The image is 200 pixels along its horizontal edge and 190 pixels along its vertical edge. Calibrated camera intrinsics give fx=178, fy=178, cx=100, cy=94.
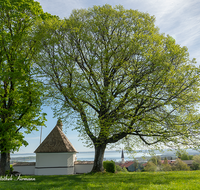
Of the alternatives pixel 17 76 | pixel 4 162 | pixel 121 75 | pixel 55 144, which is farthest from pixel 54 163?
pixel 121 75

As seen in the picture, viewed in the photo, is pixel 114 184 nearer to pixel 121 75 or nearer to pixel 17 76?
pixel 121 75

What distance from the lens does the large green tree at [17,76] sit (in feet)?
65.6

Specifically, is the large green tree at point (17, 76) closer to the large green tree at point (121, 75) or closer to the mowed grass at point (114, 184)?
the large green tree at point (121, 75)

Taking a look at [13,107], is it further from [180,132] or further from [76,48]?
[180,132]

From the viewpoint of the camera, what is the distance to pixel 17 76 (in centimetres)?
1964

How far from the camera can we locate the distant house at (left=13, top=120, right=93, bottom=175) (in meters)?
25.8

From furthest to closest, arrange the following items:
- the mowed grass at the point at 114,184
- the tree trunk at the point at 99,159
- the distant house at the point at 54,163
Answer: the distant house at the point at 54,163
the tree trunk at the point at 99,159
the mowed grass at the point at 114,184

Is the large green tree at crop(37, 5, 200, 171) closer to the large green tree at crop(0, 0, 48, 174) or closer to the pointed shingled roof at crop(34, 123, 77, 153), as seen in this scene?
the large green tree at crop(0, 0, 48, 174)

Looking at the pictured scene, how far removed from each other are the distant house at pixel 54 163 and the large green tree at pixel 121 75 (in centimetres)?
750

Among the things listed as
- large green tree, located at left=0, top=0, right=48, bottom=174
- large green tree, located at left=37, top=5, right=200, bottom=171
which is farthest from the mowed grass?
large green tree, located at left=0, top=0, right=48, bottom=174

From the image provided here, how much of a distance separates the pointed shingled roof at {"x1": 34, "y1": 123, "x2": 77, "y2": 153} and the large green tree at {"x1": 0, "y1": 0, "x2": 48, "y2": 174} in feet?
16.8

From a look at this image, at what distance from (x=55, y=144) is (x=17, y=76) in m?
12.3

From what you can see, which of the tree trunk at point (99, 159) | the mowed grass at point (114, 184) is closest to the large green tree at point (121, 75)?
the tree trunk at point (99, 159)

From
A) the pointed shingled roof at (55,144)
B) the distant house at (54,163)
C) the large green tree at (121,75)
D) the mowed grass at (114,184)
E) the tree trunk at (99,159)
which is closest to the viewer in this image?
the mowed grass at (114,184)
